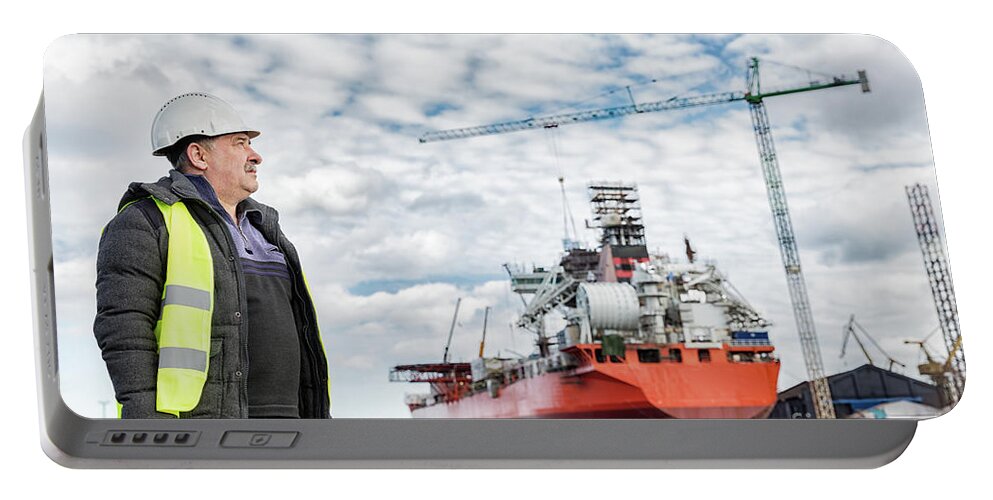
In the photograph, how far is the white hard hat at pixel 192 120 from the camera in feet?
9.27

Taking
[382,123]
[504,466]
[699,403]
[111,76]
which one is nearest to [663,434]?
[699,403]

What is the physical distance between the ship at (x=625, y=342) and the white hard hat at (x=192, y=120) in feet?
2.67

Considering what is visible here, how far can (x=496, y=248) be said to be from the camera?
9.55 feet

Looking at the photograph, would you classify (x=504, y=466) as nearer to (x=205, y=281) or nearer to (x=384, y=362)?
(x=384, y=362)

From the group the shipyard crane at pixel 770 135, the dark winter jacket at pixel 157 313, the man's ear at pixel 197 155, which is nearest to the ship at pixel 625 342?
the shipyard crane at pixel 770 135

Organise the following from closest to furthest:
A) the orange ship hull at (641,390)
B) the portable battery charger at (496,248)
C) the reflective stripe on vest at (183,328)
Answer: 1. the reflective stripe on vest at (183,328)
2. the portable battery charger at (496,248)
3. the orange ship hull at (641,390)

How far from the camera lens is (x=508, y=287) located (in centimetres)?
289

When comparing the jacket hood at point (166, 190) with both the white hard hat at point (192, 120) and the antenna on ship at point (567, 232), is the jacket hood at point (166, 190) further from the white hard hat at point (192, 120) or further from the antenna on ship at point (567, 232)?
the antenna on ship at point (567, 232)

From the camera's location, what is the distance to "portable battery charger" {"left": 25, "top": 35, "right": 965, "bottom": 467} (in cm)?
276

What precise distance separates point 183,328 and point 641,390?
1.23 meters

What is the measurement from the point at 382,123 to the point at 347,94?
12 centimetres

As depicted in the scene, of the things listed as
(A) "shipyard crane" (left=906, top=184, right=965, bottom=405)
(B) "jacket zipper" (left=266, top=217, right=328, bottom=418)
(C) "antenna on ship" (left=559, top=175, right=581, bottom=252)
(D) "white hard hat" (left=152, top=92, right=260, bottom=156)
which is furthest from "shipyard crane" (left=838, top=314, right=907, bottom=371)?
(D) "white hard hat" (left=152, top=92, right=260, bottom=156)

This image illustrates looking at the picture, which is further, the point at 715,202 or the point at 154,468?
the point at 715,202

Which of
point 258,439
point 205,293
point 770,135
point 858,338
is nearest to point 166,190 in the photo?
point 205,293
